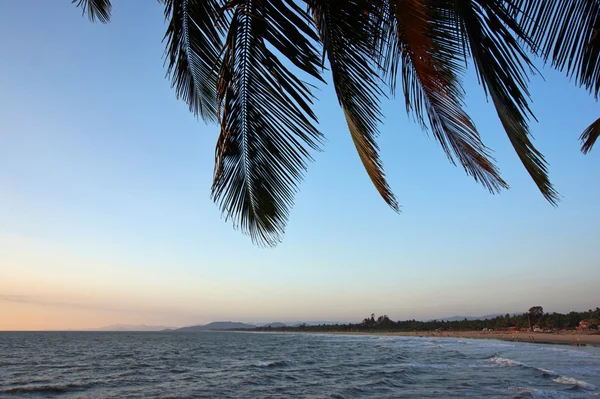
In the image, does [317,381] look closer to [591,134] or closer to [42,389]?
[42,389]

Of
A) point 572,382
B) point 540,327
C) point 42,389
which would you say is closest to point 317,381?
point 572,382

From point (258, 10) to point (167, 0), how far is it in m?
0.92

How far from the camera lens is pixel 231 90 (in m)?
2.53

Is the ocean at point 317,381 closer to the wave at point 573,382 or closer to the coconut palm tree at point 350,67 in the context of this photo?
the wave at point 573,382

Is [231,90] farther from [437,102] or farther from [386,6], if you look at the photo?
[437,102]

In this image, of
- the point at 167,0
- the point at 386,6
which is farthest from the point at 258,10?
the point at 167,0

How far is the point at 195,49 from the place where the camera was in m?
3.00

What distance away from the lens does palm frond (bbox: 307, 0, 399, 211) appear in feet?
7.30

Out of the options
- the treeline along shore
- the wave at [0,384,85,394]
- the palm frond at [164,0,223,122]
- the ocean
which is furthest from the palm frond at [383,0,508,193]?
the treeline along shore

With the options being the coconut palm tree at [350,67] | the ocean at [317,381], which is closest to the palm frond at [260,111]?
the coconut palm tree at [350,67]

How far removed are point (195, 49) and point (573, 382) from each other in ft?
69.5

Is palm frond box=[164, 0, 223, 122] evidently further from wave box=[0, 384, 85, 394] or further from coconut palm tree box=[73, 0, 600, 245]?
wave box=[0, 384, 85, 394]

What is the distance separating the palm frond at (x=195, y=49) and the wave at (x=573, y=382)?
19.8 meters

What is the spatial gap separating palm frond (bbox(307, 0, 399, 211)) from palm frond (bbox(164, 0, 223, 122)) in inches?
29.9
